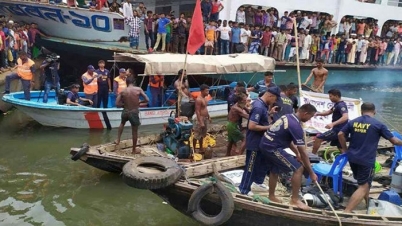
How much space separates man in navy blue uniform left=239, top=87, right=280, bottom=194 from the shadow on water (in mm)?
1601

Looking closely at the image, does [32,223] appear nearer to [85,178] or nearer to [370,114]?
[85,178]

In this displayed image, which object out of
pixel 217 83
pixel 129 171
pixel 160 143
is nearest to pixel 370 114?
pixel 129 171

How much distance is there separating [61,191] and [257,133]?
13.8 feet

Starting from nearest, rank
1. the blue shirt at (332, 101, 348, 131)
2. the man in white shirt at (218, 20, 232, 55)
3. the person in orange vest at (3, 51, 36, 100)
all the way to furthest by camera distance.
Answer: the blue shirt at (332, 101, 348, 131)
the person in orange vest at (3, 51, 36, 100)
the man in white shirt at (218, 20, 232, 55)

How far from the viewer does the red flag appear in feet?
31.2

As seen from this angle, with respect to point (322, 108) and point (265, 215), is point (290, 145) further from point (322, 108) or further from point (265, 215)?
point (322, 108)

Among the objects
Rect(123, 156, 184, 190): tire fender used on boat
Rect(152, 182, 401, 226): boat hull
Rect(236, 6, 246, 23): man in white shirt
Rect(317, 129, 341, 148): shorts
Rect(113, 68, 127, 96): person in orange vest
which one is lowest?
Rect(152, 182, 401, 226): boat hull

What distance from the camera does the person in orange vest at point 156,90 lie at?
12.5 m

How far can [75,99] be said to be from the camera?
11906 millimetres

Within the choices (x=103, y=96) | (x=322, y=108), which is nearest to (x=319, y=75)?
(x=322, y=108)

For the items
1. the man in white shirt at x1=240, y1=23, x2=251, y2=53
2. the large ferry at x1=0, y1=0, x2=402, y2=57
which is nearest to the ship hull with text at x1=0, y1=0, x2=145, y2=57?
the large ferry at x1=0, y1=0, x2=402, y2=57

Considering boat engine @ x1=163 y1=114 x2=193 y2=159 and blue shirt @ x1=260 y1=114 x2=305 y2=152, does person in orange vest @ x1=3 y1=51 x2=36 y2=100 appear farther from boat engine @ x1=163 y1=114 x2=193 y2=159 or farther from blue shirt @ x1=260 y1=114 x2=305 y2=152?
blue shirt @ x1=260 y1=114 x2=305 y2=152

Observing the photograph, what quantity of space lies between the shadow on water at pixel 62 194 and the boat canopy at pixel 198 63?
297cm

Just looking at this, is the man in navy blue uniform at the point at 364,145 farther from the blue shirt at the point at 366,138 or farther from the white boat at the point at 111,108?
the white boat at the point at 111,108
